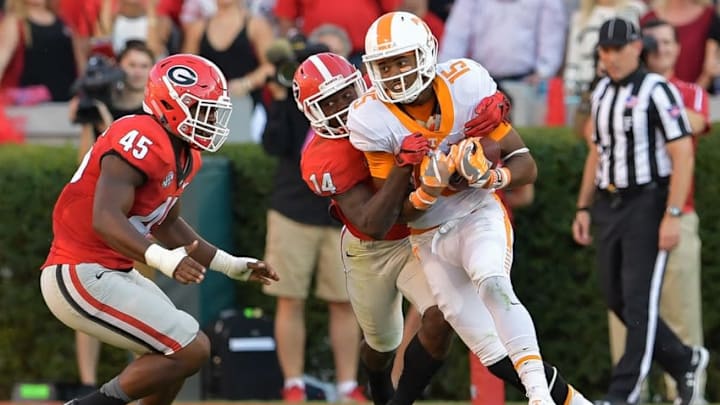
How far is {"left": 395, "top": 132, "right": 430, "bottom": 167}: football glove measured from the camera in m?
5.95

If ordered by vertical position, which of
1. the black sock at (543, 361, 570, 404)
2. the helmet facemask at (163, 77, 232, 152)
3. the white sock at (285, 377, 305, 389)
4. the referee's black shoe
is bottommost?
the white sock at (285, 377, 305, 389)

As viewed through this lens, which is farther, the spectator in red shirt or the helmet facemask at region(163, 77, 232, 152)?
the spectator in red shirt

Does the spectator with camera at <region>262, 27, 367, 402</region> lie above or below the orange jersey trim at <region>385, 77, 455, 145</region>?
below

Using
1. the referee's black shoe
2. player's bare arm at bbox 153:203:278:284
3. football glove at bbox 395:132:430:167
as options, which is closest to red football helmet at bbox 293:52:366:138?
football glove at bbox 395:132:430:167

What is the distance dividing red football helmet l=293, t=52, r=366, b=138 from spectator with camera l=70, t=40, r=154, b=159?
8.77ft

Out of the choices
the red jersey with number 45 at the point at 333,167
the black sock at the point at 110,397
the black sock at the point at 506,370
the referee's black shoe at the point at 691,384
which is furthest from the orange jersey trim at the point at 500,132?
the referee's black shoe at the point at 691,384

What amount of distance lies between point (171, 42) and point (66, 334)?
2220 mm

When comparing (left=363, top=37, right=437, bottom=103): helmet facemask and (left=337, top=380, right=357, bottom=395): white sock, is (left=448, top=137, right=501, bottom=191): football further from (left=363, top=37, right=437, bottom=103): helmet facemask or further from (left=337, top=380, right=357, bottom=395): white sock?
(left=337, top=380, right=357, bottom=395): white sock

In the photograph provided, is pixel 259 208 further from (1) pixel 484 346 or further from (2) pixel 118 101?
(1) pixel 484 346

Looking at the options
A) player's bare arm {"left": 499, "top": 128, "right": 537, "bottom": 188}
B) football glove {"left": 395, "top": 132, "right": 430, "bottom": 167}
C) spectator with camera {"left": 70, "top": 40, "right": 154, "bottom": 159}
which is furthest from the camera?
spectator with camera {"left": 70, "top": 40, "right": 154, "bottom": 159}

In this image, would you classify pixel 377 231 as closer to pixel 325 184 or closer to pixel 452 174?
pixel 325 184

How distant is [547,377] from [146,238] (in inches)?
64.8

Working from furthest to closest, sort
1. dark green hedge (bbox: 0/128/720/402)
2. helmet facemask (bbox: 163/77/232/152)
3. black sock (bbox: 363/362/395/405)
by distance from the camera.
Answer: dark green hedge (bbox: 0/128/720/402)
black sock (bbox: 363/362/395/405)
helmet facemask (bbox: 163/77/232/152)

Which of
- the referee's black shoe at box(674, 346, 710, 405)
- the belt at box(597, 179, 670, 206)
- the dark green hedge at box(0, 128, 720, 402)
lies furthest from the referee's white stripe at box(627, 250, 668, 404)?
the dark green hedge at box(0, 128, 720, 402)
